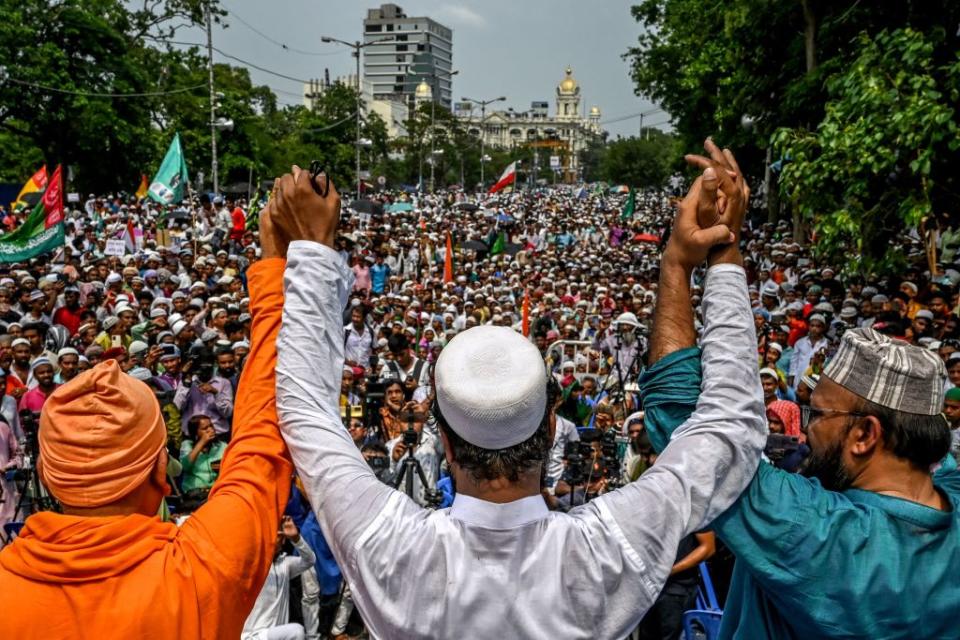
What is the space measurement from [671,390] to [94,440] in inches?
38.7

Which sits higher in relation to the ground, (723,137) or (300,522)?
(723,137)

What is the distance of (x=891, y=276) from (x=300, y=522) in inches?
377

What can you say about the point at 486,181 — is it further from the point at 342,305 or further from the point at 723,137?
the point at 342,305

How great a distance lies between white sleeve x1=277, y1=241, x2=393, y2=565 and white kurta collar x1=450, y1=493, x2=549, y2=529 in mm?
131

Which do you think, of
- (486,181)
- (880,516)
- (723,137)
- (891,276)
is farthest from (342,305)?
(486,181)

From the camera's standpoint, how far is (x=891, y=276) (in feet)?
37.6

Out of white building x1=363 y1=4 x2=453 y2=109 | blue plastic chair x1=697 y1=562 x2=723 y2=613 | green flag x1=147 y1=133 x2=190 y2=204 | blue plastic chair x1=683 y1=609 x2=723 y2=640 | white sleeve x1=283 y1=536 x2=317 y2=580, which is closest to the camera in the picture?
blue plastic chair x1=683 y1=609 x2=723 y2=640

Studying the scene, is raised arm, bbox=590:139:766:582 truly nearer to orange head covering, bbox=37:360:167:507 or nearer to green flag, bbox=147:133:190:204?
orange head covering, bbox=37:360:167:507

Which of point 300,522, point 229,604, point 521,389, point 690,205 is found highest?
point 690,205

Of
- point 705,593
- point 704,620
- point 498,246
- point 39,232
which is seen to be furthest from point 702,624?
point 498,246

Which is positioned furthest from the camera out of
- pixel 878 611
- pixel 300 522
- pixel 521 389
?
pixel 300 522

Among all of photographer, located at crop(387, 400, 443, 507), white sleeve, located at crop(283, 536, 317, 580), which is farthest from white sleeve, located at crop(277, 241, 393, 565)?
photographer, located at crop(387, 400, 443, 507)

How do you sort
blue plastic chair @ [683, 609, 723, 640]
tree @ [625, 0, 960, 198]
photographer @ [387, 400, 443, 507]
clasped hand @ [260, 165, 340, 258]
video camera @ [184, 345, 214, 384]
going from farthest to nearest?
tree @ [625, 0, 960, 198] → video camera @ [184, 345, 214, 384] → photographer @ [387, 400, 443, 507] → blue plastic chair @ [683, 609, 723, 640] → clasped hand @ [260, 165, 340, 258]

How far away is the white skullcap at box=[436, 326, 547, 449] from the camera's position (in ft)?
4.05
